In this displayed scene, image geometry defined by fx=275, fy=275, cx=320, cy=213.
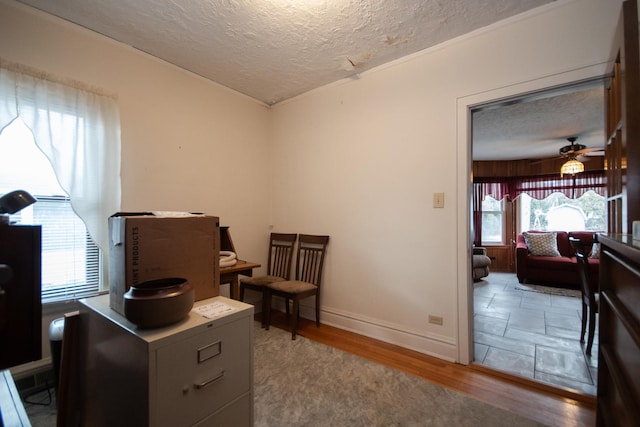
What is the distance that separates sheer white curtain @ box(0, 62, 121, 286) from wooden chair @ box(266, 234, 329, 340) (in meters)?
1.41

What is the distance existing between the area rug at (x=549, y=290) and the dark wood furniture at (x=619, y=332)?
3873 mm

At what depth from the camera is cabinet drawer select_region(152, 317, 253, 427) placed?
870mm

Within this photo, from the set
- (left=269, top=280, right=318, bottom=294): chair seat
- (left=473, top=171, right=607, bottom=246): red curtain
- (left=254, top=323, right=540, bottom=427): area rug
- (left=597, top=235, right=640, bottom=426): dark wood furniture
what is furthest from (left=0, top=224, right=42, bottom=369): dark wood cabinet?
(left=473, top=171, right=607, bottom=246): red curtain

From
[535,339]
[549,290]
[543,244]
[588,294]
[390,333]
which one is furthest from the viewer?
[543,244]

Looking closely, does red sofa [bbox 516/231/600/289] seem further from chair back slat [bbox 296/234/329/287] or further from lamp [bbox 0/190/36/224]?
lamp [bbox 0/190/36/224]

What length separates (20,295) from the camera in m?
0.81

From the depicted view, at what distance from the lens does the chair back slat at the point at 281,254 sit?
10.2ft

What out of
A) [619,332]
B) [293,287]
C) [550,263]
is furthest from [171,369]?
[550,263]

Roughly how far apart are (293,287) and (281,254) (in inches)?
26.0

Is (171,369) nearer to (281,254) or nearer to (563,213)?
(281,254)

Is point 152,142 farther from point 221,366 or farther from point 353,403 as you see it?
point 353,403

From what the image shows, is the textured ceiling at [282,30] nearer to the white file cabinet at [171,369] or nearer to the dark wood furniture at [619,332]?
the dark wood furniture at [619,332]

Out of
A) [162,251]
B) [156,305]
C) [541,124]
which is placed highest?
[541,124]

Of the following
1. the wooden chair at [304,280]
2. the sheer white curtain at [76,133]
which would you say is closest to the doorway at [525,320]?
the wooden chair at [304,280]
